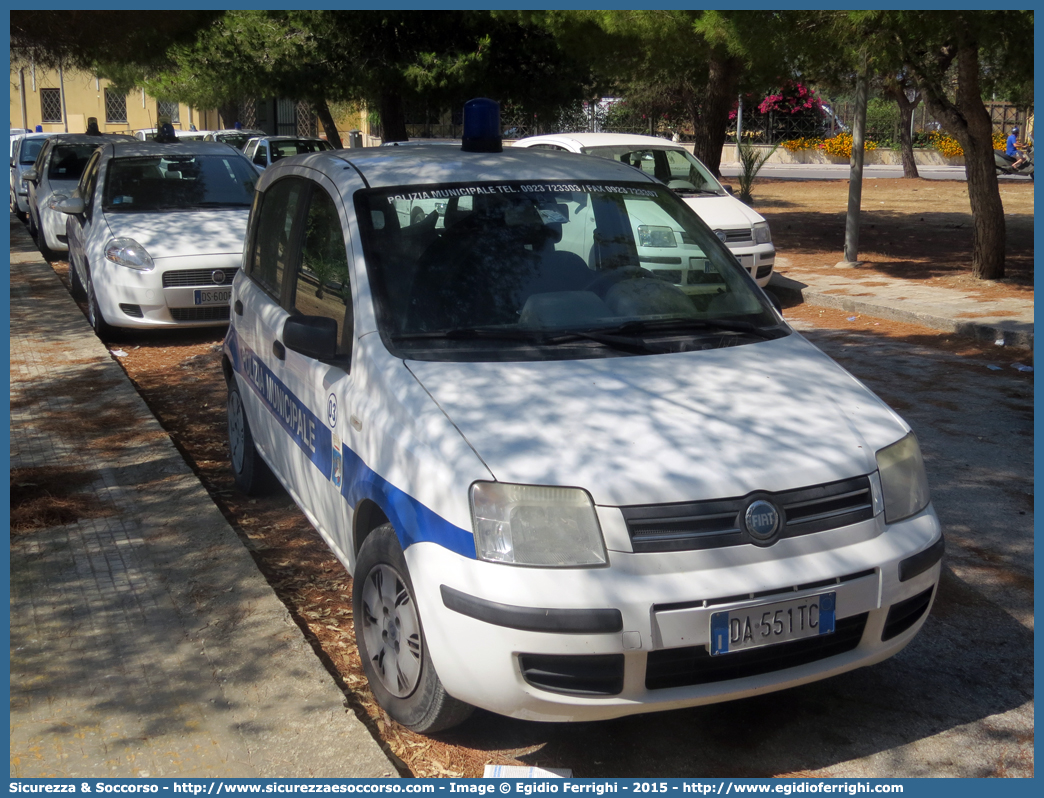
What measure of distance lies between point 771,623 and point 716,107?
15.5 m

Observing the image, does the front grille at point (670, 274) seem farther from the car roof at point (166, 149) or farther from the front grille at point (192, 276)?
the car roof at point (166, 149)

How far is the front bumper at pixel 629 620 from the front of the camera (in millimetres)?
2953

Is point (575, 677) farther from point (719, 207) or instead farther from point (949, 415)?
point (719, 207)

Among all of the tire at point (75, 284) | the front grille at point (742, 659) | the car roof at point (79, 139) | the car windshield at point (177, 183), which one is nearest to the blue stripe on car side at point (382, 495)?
the front grille at point (742, 659)

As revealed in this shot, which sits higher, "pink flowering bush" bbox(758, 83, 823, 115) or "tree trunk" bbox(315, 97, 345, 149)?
"pink flowering bush" bbox(758, 83, 823, 115)

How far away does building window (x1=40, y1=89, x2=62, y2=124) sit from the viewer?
5539 centimetres

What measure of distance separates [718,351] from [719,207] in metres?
8.68

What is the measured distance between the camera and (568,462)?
312cm

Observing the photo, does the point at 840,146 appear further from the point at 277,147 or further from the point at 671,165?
the point at 671,165

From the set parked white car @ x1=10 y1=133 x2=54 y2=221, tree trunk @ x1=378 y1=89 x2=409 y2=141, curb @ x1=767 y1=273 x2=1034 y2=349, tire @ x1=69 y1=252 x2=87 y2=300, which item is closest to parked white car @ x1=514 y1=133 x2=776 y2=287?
curb @ x1=767 y1=273 x2=1034 y2=349

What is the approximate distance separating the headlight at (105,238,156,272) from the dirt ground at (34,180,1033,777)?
84 cm

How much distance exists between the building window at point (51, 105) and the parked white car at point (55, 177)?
140ft

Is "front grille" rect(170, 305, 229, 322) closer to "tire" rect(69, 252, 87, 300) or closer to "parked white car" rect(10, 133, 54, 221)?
"tire" rect(69, 252, 87, 300)

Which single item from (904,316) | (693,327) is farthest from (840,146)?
(693,327)
